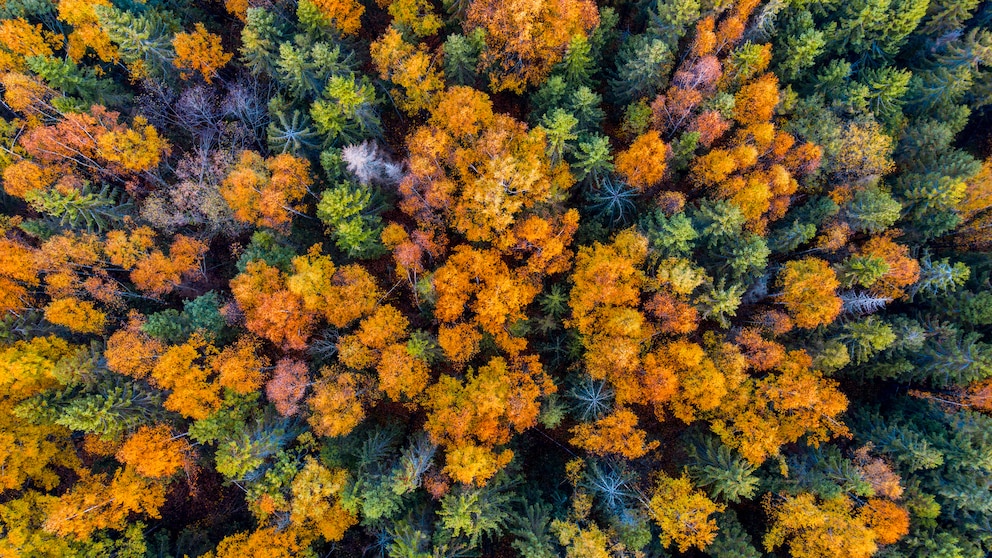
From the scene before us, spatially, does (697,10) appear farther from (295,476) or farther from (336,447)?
(295,476)

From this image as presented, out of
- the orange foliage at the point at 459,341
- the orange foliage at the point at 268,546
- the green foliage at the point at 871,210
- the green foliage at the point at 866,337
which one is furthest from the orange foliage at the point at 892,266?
the orange foliage at the point at 268,546

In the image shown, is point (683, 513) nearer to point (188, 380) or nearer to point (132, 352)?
point (188, 380)

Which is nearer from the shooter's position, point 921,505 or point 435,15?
point 921,505

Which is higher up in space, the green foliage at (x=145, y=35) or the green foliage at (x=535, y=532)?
the green foliage at (x=145, y=35)

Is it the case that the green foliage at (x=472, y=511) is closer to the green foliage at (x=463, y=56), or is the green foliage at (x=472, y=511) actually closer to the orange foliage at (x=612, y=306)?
the orange foliage at (x=612, y=306)

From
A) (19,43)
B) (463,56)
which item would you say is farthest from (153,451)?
(463,56)

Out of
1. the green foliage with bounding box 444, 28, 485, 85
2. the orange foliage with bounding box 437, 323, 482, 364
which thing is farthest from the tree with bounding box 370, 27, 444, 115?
the orange foliage with bounding box 437, 323, 482, 364

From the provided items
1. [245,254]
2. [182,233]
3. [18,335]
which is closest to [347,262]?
[245,254]
